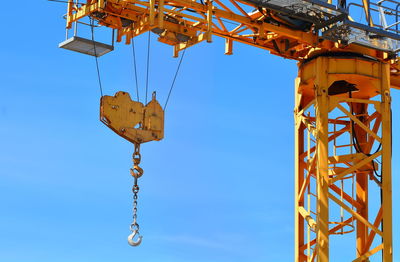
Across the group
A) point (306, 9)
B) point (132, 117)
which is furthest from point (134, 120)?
point (306, 9)

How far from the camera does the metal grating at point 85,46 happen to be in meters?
28.9

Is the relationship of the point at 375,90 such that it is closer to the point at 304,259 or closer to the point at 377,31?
the point at 377,31

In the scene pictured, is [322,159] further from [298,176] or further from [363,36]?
[363,36]

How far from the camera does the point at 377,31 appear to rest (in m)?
31.9

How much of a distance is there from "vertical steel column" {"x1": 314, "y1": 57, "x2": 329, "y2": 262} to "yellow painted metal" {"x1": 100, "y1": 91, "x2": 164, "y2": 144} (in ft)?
17.4

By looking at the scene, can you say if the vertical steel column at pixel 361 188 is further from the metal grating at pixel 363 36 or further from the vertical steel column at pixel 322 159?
the vertical steel column at pixel 322 159

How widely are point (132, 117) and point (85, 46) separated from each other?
2.41 meters

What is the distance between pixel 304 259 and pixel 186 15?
29.0 ft

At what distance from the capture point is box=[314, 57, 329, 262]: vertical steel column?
31547mm

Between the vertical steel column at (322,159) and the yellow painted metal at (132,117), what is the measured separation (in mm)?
5303

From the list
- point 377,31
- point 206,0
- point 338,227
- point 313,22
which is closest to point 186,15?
point 206,0

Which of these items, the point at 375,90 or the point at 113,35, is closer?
the point at 113,35

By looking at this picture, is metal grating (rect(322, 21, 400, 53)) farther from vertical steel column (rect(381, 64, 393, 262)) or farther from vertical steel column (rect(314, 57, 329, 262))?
vertical steel column (rect(314, 57, 329, 262))

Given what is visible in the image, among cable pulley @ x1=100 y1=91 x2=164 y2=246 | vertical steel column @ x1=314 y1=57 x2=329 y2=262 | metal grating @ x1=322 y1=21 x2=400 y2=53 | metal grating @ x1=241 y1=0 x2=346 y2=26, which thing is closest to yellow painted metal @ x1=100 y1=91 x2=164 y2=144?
cable pulley @ x1=100 y1=91 x2=164 y2=246
